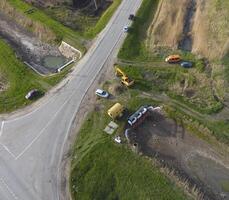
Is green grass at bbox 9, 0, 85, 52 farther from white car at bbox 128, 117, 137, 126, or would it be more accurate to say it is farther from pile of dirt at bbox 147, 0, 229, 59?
white car at bbox 128, 117, 137, 126

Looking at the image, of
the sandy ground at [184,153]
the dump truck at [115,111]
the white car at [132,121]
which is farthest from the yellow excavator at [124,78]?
the white car at [132,121]

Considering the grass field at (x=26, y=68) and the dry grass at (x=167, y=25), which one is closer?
the grass field at (x=26, y=68)

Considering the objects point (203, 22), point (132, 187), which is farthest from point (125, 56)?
point (132, 187)

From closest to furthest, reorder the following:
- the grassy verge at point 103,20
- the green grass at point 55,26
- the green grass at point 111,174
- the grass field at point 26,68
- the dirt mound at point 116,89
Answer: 1. the green grass at point 111,174
2. the dirt mound at point 116,89
3. the grass field at point 26,68
4. the green grass at point 55,26
5. the grassy verge at point 103,20

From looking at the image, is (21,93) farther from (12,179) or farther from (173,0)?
(173,0)

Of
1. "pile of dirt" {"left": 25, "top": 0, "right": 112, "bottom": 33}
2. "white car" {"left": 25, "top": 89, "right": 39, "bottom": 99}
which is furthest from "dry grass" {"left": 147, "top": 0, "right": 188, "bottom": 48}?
"white car" {"left": 25, "top": 89, "right": 39, "bottom": 99}

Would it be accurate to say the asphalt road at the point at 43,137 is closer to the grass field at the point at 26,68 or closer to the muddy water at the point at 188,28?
the grass field at the point at 26,68
